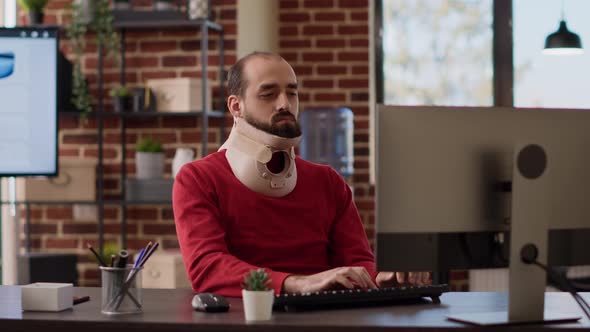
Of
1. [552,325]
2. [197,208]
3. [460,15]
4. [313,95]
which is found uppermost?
[460,15]

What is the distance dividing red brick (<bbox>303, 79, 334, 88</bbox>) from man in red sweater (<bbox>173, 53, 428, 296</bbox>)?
2462 mm

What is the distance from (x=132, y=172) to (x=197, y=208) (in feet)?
7.47

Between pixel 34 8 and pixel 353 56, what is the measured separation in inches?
65.5

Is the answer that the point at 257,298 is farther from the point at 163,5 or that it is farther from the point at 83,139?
the point at 83,139

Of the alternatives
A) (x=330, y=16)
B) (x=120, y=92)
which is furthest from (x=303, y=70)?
(x=120, y=92)

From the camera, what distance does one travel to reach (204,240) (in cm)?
220

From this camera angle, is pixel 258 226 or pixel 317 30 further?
pixel 317 30

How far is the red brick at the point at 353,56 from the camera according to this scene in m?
4.95

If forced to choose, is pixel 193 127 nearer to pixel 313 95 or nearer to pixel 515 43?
pixel 313 95

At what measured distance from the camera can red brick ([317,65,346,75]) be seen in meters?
4.95

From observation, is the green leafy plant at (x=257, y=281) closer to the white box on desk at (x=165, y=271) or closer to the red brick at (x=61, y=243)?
the white box on desk at (x=165, y=271)

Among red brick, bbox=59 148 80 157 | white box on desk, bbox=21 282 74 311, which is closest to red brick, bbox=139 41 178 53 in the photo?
red brick, bbox=59 148 80 157

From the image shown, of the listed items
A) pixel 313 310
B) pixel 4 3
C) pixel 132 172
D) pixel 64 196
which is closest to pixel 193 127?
pixel 132 172

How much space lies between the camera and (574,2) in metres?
5.05
